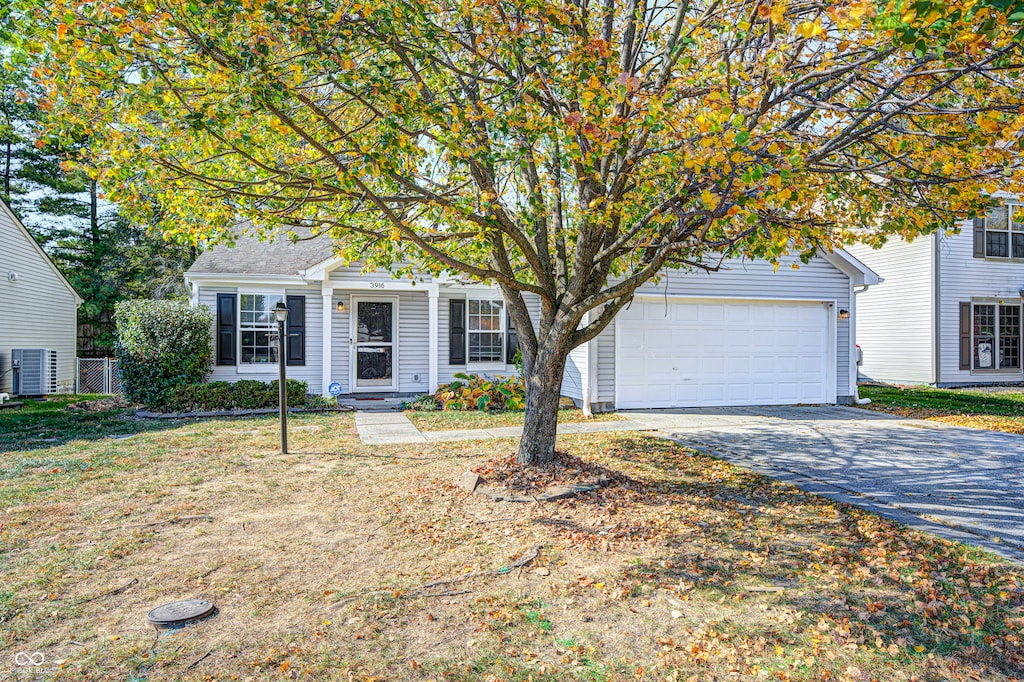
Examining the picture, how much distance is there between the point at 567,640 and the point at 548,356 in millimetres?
3328

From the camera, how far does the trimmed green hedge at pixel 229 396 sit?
36.8ft

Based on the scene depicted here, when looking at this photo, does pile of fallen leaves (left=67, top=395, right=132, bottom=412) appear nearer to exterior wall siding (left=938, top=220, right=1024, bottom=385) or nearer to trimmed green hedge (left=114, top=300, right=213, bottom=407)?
trimmed green hedge (left=114, top=300, right=213, bottom=407)

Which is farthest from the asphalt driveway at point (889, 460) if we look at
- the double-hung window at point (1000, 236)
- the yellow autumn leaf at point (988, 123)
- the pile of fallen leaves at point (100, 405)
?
the pile of fallen leaves at point (100, 405)

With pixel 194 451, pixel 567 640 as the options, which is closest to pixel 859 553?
pixel 567 640

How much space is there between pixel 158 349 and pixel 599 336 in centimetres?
884

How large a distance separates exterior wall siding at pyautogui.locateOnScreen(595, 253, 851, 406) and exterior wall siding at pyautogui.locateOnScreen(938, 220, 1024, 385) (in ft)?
17.9

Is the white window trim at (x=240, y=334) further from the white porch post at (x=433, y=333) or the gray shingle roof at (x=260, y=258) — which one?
the white porch post at (x=433, y=333)

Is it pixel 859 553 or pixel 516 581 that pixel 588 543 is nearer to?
pixel 516 581

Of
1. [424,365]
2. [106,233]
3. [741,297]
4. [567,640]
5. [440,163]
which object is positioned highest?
[106,233]

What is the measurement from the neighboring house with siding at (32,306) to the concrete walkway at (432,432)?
37.3 ft

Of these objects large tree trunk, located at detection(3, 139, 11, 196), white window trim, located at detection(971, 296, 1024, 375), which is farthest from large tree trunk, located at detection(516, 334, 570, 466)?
large tree trunk, located at detection(3, 139, 11, 196)

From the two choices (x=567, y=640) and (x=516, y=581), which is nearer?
(x=567, y=640)

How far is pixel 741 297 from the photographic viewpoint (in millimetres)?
12211

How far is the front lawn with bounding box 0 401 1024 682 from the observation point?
2859 mm
